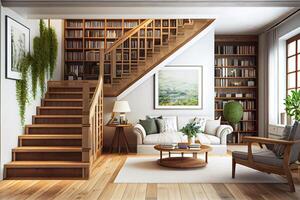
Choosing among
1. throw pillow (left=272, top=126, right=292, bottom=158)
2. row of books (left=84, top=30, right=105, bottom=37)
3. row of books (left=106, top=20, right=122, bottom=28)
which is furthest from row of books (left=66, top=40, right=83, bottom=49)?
throw pillow (left=272, top=126, right=292, bottom=158)

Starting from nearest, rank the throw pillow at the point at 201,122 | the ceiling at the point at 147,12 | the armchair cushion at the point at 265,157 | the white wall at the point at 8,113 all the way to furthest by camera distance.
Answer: the armchair cushion at the point at 265,157
the white wall at the point at 8,113
the ceiling at the point at 147,12
the throw pillow at the point at 201,122

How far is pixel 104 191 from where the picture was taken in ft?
14.1

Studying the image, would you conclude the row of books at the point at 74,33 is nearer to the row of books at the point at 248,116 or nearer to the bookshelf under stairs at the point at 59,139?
the bookshelf under stairs at the point at 59,139

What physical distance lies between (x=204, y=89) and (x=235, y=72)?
1.67m

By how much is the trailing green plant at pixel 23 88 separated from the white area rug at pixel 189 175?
2.09m

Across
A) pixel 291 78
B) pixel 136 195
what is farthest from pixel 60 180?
pixel 291 78

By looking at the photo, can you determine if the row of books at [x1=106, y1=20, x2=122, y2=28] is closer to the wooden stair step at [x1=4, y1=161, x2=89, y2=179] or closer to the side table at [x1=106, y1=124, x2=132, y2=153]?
the side table at [x1=106, y1=124, x2=132, y2=153]

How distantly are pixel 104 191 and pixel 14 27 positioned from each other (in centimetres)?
318

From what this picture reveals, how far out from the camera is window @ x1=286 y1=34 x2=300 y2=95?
775 centimetres

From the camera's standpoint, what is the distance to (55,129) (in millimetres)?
6238

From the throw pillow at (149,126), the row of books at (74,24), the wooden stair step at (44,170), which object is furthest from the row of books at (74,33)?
the wooden stair step at (44,170)

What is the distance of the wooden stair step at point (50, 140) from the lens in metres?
5.80

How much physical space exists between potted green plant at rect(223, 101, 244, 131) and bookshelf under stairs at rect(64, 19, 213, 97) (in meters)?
2.26

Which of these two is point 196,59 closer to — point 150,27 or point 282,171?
point 150,27
